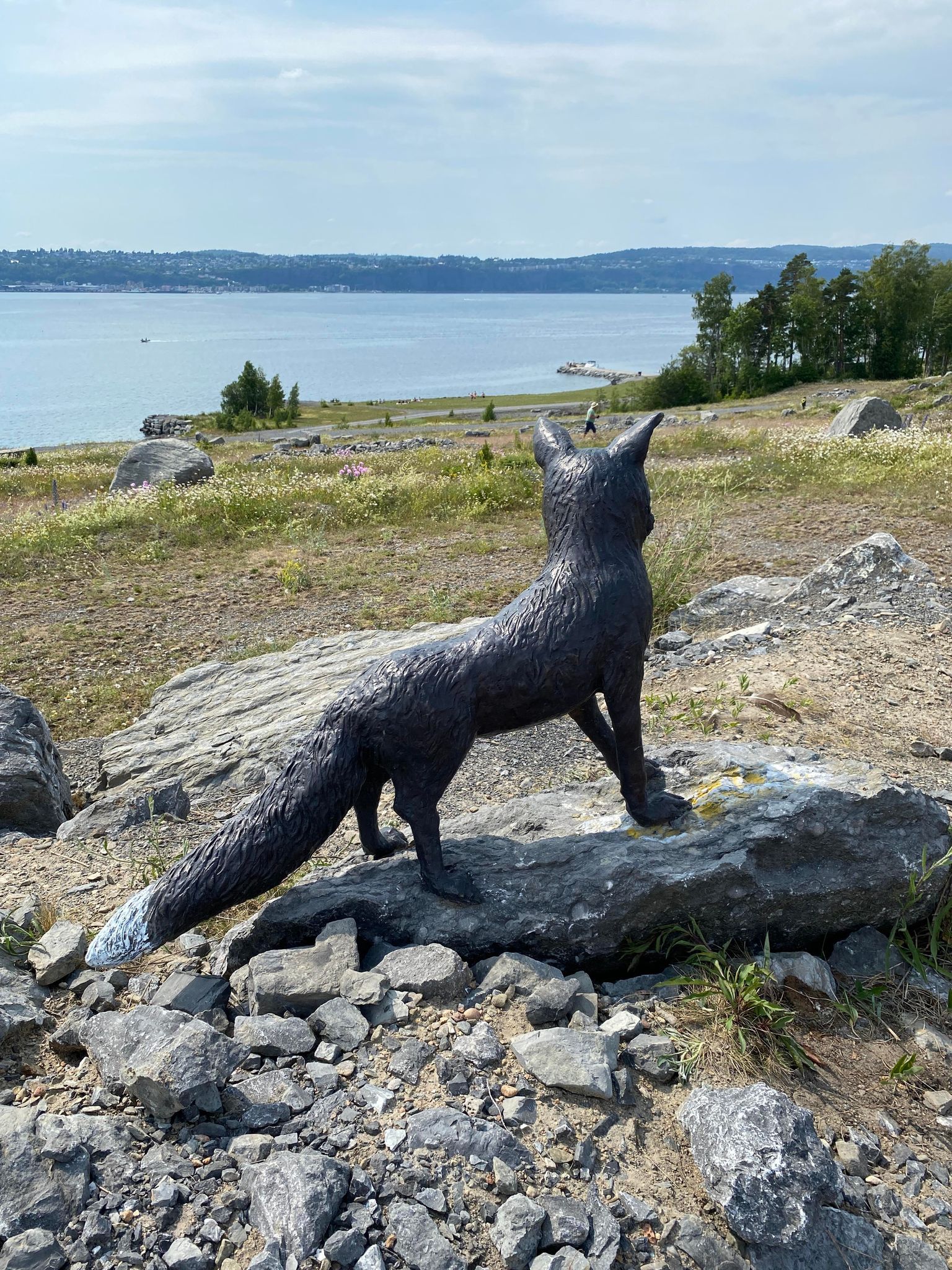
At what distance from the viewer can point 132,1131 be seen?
9.53 ft

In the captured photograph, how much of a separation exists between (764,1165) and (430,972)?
140 cm

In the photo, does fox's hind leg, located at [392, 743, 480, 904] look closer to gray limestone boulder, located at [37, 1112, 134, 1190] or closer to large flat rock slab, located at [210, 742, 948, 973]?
large flat rock slab, located at [210, 742, 948, 973]

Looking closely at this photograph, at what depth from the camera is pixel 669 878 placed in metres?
3.86

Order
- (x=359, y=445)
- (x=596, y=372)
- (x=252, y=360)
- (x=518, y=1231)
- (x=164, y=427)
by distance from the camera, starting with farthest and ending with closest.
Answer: (x=252, y=360) < (x=596, y=372) < (x=164, y=427) < (x=359, y=445) < (x=518, y=1231)

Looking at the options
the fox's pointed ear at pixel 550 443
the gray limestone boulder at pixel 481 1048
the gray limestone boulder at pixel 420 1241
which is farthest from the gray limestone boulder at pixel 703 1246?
the fox's pointed ear at pixel 550 443

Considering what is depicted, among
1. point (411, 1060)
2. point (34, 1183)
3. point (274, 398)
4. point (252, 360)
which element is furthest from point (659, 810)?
point (252, 360)

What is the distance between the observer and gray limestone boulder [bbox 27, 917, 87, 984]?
Answer: 3.77m

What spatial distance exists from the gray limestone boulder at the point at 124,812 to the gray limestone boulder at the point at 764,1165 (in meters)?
3.76

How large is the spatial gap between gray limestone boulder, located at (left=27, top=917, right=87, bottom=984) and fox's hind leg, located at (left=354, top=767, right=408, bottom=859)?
1.33m

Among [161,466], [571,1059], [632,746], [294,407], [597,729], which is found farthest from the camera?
[294,407]

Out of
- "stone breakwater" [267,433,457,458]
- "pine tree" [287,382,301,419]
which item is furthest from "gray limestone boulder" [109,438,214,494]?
"pine tree" [287,382,301,419]

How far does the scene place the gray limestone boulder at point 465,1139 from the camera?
111 inches

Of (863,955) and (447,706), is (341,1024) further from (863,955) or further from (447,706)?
(863,955)

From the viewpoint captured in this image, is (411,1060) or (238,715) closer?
(411,1060)
